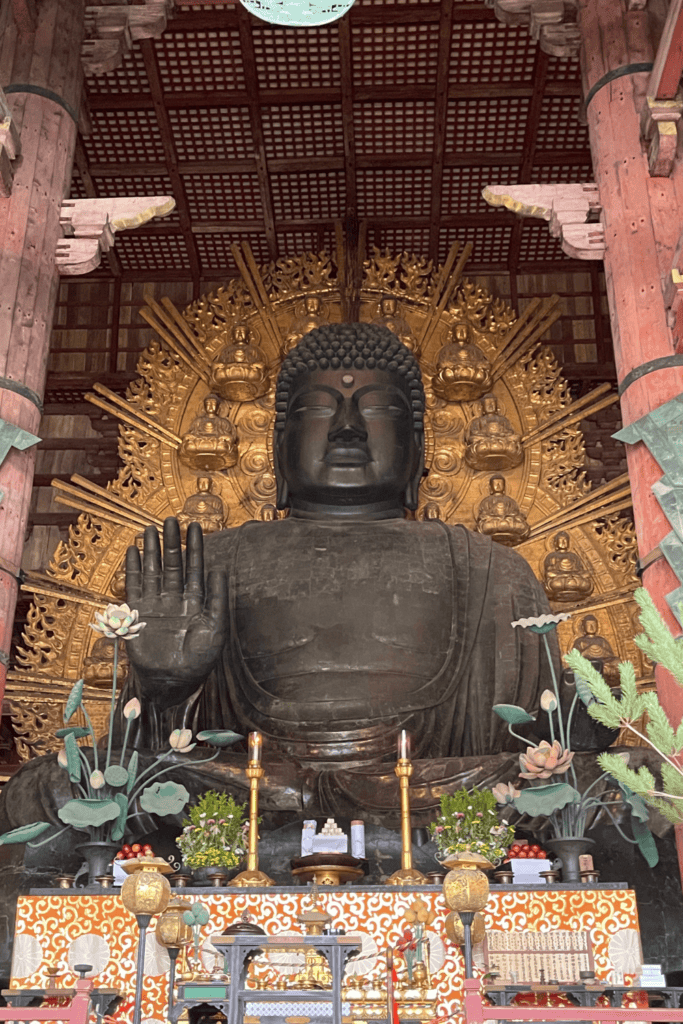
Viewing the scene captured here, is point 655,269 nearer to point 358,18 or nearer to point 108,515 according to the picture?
point 358,18

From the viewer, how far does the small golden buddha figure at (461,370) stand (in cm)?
708

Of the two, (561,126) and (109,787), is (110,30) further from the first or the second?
(109,787)

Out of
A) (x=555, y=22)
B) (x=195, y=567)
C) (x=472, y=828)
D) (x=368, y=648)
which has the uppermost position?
(x=555, y=22)

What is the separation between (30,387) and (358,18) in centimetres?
306

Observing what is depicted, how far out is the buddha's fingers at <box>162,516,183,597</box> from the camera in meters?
5.15

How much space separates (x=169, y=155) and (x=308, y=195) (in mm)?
932

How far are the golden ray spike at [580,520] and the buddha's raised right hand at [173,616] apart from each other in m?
2.30

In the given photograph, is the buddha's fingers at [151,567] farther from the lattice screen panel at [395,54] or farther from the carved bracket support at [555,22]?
the lattice screen panel at [395,54]

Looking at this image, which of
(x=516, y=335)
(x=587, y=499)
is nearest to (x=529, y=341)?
(x=516, y=335)

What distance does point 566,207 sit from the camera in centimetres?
510

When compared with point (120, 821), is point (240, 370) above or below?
above

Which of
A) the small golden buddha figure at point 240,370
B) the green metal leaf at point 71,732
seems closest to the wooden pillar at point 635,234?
the green metal leaf at point 71,732

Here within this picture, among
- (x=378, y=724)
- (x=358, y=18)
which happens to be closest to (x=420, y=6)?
(x=358, y=18)

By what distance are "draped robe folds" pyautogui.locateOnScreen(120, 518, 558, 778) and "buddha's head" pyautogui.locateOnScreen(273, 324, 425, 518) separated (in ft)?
0.87
